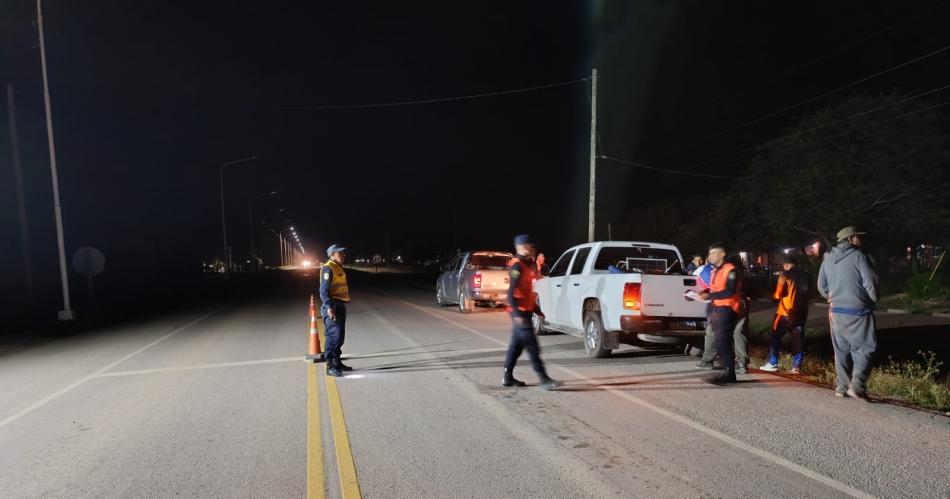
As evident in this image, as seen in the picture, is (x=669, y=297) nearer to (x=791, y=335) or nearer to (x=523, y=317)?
(x=791, y=335)

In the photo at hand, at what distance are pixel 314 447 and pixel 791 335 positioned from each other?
21.5ft

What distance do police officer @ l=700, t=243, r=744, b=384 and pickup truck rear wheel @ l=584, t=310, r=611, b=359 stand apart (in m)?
2.09

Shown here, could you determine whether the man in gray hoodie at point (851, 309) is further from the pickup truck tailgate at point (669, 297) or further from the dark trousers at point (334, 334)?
the dark trousers at point (334, 334)

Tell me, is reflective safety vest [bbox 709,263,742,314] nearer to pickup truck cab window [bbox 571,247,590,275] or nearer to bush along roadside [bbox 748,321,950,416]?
bush along roadside [bbox 748,321,950,416]

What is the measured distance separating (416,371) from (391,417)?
248 cm

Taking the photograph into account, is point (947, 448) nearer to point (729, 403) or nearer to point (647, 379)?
point (729, 403)

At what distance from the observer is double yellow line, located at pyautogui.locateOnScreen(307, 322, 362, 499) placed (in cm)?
423


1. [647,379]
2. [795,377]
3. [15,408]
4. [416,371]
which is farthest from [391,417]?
[795,377]

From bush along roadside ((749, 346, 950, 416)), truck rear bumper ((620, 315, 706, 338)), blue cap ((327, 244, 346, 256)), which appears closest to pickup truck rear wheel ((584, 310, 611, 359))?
truck rear bumper ((620, 315, 706, 338))

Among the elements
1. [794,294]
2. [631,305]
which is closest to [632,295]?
[631,305]

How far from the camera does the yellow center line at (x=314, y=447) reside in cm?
424

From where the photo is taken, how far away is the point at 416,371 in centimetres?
864

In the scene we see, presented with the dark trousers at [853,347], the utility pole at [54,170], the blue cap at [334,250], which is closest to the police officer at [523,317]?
the blue cap at [334,250]

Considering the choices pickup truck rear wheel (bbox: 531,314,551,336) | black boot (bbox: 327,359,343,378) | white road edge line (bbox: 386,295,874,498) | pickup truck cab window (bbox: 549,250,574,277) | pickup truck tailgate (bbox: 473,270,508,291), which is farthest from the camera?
pickup truck tailgate (bbox: 473,270,508,291)
